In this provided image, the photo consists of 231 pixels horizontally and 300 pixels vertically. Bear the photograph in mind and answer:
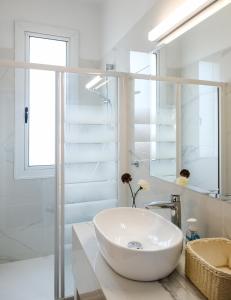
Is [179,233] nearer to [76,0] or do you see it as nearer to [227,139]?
[227,139]

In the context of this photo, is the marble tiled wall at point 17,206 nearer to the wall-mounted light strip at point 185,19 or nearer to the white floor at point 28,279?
the white floor at point 28,279

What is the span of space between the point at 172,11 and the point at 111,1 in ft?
3.91

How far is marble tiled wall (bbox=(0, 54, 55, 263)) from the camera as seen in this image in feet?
7.84

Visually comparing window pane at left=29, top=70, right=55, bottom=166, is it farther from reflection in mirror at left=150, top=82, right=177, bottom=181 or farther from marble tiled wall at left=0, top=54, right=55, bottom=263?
reflection in mirror at left=150, top=82, right=177, bottom=181

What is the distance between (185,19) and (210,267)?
1.28 m

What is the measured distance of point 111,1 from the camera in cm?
254

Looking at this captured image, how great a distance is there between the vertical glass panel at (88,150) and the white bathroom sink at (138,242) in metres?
0.68

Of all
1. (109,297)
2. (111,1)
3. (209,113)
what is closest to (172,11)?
(209,113)

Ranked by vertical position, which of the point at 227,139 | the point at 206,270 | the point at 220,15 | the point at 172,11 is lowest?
the point at 206,270

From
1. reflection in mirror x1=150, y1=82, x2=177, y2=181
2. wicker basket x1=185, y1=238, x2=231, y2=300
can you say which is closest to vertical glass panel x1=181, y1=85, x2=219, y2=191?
reflection in mirror x1=150, y1=82, x2=177, y2=181

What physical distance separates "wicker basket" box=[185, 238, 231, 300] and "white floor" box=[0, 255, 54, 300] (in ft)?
4.88

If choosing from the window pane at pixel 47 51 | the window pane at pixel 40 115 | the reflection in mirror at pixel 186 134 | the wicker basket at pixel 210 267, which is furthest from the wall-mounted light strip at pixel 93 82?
the wicker basket at pixel 210 267

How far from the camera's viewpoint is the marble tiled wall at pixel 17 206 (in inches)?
94.1

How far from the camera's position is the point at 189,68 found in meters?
1.45
